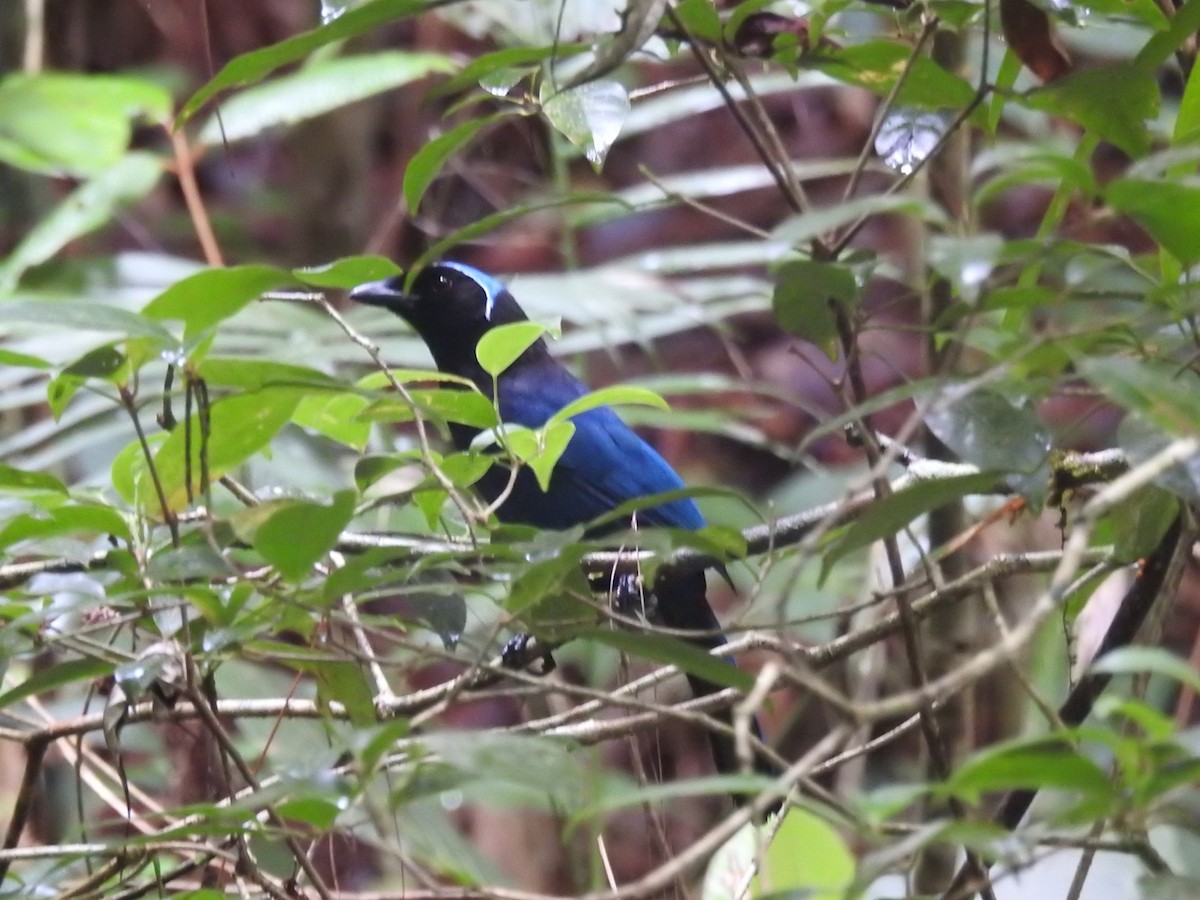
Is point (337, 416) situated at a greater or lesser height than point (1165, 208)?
lesser

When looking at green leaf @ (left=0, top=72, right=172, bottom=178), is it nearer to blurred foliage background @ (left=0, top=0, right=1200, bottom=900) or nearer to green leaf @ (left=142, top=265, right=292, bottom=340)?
blurred foliage background @ (left=0, top=0, right=1200, bottom=900)

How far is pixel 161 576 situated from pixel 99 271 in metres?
2.51

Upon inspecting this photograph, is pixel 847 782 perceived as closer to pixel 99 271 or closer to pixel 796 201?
pixel 99 271

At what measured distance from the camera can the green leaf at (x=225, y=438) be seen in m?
1.32

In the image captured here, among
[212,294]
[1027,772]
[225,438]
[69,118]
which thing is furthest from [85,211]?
[1027,772]

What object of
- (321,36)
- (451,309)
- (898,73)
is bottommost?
(451,309)

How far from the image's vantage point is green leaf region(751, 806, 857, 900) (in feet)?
4.53

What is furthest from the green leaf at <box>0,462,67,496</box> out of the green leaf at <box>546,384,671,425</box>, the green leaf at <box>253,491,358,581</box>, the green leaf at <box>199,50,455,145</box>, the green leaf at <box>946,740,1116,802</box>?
the green leaf at <box>199,50,455,145</box>

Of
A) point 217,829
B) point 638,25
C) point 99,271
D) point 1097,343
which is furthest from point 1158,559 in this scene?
point 99,271

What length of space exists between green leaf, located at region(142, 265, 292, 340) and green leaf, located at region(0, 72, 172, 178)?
83.7 inches

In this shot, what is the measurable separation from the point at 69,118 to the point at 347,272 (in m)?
2.25

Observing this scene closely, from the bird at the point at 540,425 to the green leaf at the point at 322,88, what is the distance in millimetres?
407

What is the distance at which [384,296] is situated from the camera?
3.21 meters

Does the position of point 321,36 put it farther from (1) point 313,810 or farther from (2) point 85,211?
(2) point 85,211
